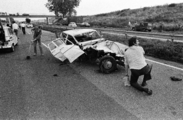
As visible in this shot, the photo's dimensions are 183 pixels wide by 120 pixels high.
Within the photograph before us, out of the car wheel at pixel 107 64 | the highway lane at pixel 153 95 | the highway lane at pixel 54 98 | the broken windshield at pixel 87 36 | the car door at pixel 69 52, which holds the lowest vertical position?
the highway lane at pixel 54 98

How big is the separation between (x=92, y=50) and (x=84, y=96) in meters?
2.46

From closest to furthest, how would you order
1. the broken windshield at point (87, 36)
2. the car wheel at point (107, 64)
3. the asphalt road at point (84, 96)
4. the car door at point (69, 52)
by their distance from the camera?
1. the asphalt road at point (84, 96)
2. the car wheel at point (107, 64)
3. the car door at point (69, 52)
4. the broken windshield at point (87, 36)

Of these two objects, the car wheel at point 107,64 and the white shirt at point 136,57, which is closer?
the white shirt at point 136,57

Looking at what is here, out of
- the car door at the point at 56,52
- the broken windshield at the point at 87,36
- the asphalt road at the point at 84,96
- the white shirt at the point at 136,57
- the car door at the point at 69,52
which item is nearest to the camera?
the asphalt road at the point at 84,96

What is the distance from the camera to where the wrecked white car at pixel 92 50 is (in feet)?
18.1

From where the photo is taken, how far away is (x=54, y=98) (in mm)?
3916

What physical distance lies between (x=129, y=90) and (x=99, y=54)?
212 cm

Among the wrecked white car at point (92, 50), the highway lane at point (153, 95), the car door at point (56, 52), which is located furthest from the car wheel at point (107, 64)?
the car door at point (56, 52)

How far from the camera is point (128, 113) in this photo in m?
3.23

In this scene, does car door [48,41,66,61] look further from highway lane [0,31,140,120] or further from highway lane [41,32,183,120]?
highway lane [41,32,183,120]

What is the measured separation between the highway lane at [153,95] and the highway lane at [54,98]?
0.64 ft

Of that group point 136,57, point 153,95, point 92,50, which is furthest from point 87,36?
point 153,95

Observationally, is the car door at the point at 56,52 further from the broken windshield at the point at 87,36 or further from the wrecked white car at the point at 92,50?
the broken windshield at the point at 87,36

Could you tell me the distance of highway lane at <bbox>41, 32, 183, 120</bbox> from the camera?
10.6 feet
